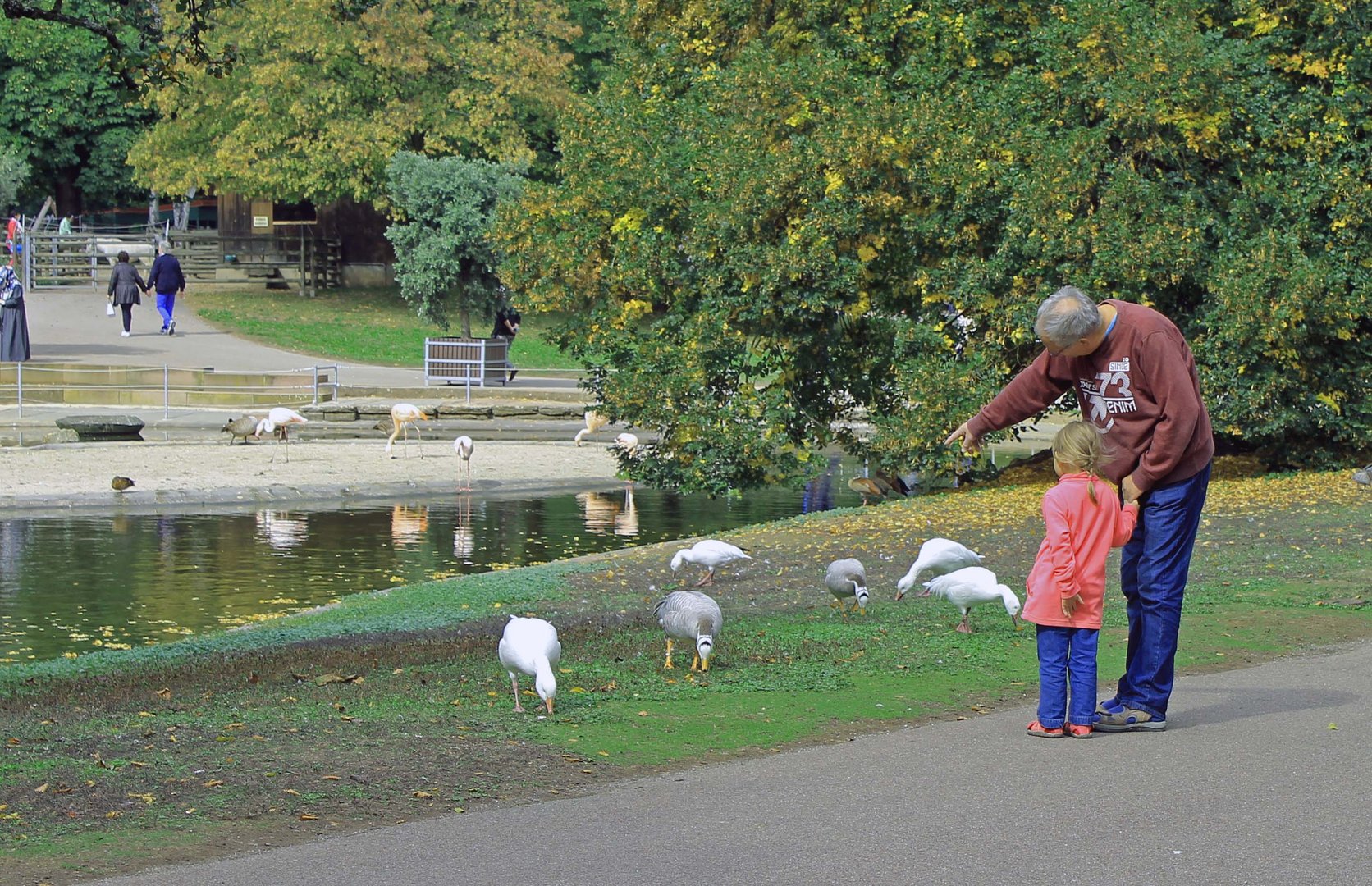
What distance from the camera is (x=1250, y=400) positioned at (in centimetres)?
1623

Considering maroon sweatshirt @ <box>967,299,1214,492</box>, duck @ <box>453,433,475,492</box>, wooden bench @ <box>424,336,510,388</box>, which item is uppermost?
maroon sweatshirt @ <box>967,299,1214,492</box>

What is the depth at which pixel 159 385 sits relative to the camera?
3105cm

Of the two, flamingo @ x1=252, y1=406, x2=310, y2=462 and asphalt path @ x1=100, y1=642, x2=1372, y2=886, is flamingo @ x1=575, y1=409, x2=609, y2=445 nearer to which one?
flamingo @ x1=252, y1=406, x2=310, y2=462

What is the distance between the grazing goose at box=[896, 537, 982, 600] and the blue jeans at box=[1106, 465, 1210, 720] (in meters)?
3.55

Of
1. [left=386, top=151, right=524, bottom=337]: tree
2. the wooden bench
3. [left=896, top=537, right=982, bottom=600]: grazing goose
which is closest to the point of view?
[left=896, top=537, right=982, bottom=600]: grazing goose

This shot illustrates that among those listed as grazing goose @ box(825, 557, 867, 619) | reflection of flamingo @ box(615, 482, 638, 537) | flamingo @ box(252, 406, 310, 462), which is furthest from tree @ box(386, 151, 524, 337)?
grazing goose @ box(825, 557, 867, 619)

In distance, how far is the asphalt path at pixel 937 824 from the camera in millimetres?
4973

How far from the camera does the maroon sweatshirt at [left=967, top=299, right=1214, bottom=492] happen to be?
6641 millimetres

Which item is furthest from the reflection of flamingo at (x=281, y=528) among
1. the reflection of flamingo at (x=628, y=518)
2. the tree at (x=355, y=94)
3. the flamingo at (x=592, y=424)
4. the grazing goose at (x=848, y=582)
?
the tree at (x=355, y=94)

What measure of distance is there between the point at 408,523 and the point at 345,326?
2462 centimetres

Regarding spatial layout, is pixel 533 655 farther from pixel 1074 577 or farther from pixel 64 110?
pixel 64 110

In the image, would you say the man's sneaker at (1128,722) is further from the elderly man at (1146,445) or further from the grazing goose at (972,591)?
the grazing goose at (972,591)

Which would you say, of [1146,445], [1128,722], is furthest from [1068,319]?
[1128,722]

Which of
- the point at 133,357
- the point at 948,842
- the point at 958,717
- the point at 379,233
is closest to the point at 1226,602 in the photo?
the point at 958,717
